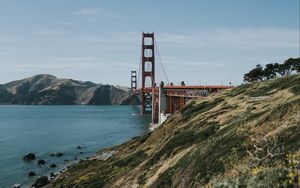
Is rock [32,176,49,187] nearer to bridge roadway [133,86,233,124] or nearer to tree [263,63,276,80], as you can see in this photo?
bridge roadway [133,86,233,124]

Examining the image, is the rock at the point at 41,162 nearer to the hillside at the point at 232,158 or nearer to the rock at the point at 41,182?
the rock at the point at 41,182

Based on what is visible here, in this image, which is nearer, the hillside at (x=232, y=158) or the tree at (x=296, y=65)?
the hillside at (x=232, y=158)

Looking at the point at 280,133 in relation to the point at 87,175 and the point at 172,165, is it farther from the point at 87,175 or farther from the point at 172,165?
the point at 87,175

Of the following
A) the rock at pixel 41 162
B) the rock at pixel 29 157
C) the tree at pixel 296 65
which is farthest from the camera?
the tree at pixel 296 65

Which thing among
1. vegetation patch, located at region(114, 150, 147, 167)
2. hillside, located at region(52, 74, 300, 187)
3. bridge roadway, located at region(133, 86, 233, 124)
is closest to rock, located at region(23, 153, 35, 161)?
vegetation patch, located at region(114, 150, 147, 167)

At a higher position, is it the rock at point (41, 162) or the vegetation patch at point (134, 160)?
the vegetation patch at point (134, 160)

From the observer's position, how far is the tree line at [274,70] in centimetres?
8871

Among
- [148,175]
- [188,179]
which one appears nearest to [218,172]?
[188,179]

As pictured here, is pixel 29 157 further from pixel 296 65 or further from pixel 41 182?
pixel 296 65

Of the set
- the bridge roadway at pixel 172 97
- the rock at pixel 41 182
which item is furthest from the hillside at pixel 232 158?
the bridge roadway at pixel 172 97

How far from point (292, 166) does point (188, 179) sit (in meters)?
8.43

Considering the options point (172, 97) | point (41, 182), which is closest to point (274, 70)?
point (172, 97)

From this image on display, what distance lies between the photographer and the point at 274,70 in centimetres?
9181

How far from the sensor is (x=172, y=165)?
2473 centimetres
